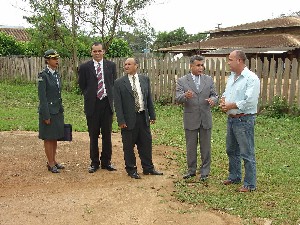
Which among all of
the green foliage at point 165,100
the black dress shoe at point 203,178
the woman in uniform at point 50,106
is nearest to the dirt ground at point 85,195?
the black dress shoe at point 203,178

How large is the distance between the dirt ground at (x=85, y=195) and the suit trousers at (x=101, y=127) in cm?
24

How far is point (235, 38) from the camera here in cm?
3212

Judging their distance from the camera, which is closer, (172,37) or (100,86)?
(100,86)

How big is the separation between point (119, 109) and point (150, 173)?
1.11 meters

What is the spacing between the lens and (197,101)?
19.9 feet

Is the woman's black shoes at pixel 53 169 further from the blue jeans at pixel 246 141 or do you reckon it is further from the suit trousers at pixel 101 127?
the blue jeans at pixel 246 141

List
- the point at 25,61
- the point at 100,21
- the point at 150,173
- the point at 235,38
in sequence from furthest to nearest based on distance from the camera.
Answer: the point at 235,38 → the point at 25,61 → the point at 100,21 → the point at 150,173

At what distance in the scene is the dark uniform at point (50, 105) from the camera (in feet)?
21.3

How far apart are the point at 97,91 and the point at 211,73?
21.8ft

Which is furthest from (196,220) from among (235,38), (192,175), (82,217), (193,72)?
(235,38)

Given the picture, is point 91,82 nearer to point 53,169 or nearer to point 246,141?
point 53,169

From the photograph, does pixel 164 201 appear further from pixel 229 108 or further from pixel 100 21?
pixel 100 21

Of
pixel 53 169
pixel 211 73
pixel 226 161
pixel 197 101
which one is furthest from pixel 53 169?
pixel 211 73

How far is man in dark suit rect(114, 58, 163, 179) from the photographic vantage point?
20.7ft
